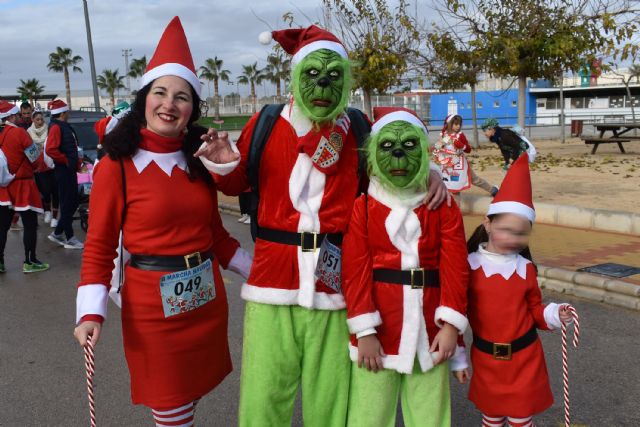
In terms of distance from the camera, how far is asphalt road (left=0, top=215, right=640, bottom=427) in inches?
143

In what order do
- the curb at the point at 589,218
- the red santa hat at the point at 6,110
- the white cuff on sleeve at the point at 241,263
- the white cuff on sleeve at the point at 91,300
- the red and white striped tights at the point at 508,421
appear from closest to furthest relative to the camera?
the white cuff on sleeve at the point at 91,300 < the red and white striped tights at the point at 508,421 < the white cuff on sleeve at the point at 241,263 < the curb at the point at 589,218 < the red santa hat at the point at 6,110

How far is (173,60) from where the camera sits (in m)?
2.62

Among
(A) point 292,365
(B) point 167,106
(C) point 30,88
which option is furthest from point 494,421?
(C) point 30,88

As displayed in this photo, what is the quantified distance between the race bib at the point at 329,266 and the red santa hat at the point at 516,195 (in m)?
0.73

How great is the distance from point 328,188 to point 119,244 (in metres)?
0.90

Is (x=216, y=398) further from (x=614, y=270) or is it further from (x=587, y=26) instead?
(x=587, y=26)

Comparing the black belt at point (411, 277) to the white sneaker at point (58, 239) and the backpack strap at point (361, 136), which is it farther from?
the white sneaker at point (58, 239)

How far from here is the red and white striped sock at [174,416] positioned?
8.26 feet

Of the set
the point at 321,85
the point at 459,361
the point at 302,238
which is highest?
the point at 321,85

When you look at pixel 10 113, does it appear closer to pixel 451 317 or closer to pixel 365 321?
pixel 365 321

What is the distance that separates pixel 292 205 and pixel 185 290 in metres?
0.57

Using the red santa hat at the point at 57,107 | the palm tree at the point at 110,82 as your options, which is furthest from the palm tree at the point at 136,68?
the red santa hat at the point at 57,107

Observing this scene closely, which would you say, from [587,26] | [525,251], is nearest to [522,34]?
[587,26]

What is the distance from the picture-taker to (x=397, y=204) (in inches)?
100.0
